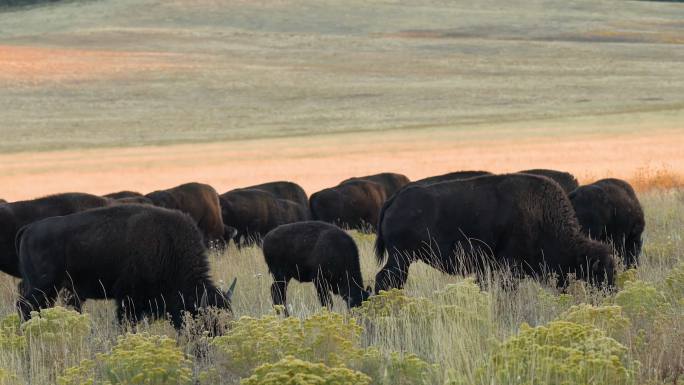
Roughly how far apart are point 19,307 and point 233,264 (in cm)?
479

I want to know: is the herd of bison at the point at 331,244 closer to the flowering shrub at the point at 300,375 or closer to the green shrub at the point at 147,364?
the green shrub at the point at 147,364

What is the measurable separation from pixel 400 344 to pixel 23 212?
5.41 m

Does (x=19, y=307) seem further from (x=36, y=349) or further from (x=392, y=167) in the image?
(x=392, y=167)

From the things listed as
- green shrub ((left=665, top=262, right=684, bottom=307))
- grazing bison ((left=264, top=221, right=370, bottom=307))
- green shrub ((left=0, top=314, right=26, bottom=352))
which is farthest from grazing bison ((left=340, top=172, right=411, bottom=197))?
green shrub ((left=0, top=314, right=26, bottom=352))

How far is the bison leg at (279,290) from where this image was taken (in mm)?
10734

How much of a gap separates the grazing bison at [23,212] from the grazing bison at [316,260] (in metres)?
2.05

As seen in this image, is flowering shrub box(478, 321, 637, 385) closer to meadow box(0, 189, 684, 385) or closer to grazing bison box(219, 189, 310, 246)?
meadow box(0, 189, 684, 385)

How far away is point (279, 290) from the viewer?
10953mm

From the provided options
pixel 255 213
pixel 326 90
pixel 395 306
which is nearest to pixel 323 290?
pixel 395 306

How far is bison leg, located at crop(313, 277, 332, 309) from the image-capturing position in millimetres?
10500

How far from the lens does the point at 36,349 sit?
7.26m

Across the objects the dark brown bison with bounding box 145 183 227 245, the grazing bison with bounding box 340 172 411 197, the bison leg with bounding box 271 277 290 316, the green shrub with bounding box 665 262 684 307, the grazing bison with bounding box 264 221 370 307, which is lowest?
the grazing bison with bounding box 340 172 411 197

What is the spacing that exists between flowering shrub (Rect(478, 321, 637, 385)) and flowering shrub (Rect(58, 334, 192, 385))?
1.77m

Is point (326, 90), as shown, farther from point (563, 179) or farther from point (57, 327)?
point (57, 327)
